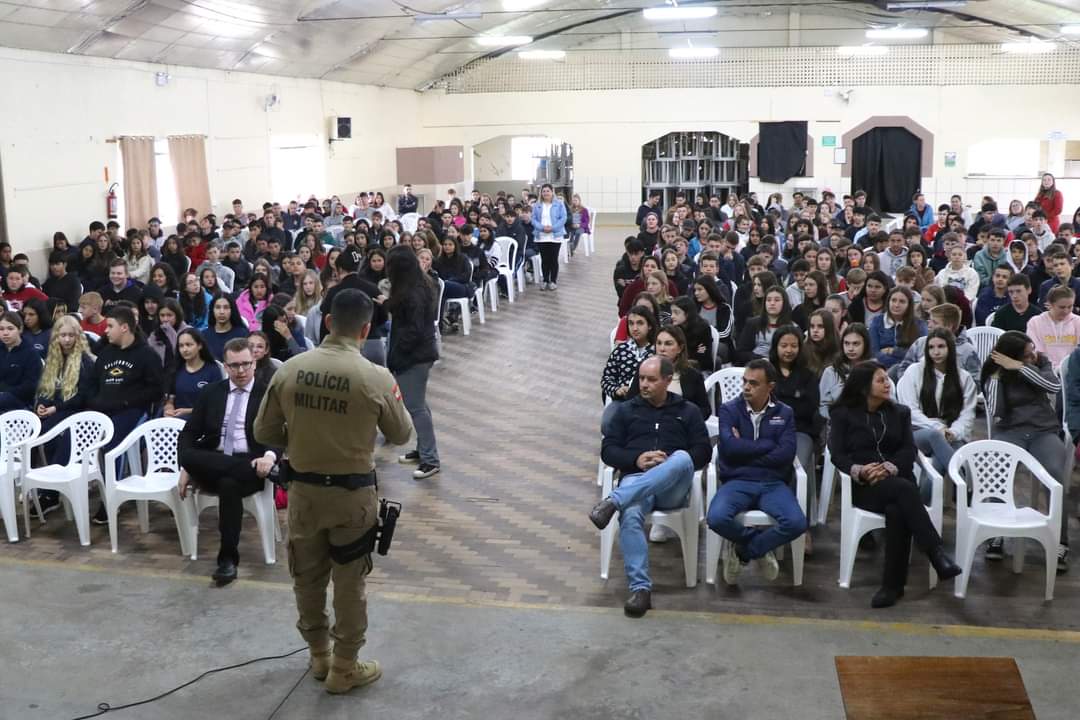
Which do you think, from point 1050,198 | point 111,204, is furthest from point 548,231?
point 1050,198

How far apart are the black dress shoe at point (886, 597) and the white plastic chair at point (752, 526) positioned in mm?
352

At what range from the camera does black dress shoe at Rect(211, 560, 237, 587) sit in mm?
4848

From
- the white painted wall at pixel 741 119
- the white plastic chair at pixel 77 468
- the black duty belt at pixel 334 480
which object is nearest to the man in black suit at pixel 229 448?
the white plastic chair at pixel 77 468

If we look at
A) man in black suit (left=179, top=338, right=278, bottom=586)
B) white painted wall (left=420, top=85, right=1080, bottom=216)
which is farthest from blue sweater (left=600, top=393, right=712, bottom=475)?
white painted wall (left=420, top=85, right=1080, bottom=216)

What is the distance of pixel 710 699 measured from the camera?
3807mm

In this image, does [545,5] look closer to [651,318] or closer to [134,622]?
[651,318]

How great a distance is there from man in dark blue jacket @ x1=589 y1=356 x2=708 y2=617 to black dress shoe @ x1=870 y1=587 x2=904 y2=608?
2.93 feet

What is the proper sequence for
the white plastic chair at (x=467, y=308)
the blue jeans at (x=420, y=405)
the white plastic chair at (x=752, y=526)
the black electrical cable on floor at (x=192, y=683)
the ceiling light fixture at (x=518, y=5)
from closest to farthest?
the black electrical cable on floor at (x=192, y=683) → the white plastic chair at (x=752, y=526) → the blue jeans at (x=420, y=405) → the white plastic chair at (x=467, y=308) → the ceiling light fixture at (x=518, y=5)

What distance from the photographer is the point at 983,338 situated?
276 inches

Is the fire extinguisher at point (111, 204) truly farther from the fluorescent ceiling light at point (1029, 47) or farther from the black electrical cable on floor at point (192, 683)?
the fluorescent ceiling light at point (1029, 47)

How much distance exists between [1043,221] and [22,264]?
32.0ft

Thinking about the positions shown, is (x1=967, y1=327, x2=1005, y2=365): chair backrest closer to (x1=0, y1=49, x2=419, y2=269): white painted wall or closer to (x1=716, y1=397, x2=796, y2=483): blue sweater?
(x1=716, y1=397, x2=796, y2=483): blue sweater

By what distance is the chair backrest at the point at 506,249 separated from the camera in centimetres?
1295

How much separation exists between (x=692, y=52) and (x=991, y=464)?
15694 millimetres
